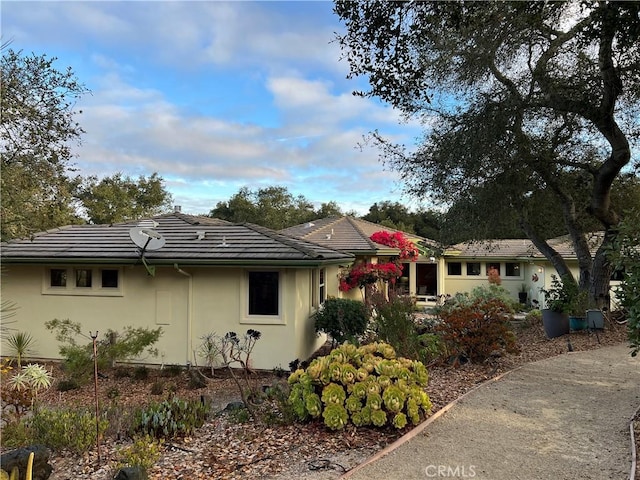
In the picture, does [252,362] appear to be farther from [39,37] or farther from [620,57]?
[620,57]

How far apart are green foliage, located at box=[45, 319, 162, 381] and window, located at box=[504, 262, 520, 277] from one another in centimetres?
2225

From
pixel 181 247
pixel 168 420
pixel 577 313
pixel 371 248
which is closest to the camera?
pixel 168 420

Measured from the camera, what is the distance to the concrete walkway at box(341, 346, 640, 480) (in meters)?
4.05

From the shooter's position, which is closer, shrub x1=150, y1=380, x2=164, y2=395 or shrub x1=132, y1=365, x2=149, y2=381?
shrub x1=150, y1=380, x2=164, y2=395

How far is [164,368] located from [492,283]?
2056cm

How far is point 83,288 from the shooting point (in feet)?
35.6

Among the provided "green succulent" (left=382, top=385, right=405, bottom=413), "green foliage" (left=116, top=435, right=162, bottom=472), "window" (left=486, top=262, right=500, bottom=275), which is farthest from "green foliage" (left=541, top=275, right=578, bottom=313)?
"window" (left=486, top=262, right=500, bottom=275)

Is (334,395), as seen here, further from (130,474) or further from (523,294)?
(523,294)

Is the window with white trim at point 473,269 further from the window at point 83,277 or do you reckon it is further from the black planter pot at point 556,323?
the window at point 83,277

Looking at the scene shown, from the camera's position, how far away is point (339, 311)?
10.5 meters

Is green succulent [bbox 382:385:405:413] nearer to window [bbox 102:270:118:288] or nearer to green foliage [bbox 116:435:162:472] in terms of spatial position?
green foliage [bbox 116:435:162:472]

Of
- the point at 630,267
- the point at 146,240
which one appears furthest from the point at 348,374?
the point at 146,240

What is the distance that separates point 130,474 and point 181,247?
722cm

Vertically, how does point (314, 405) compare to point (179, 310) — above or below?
below
